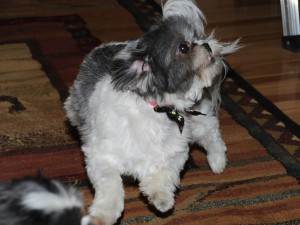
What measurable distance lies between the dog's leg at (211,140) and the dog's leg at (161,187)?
446 mm

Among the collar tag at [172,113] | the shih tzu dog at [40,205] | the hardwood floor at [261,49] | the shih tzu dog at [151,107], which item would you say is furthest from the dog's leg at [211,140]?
the shih tzu dog at [40,205]

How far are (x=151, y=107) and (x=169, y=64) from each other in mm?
194

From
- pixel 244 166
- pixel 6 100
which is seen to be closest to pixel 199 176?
pixel 244 166

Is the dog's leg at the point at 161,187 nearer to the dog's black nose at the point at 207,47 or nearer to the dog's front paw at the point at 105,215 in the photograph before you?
the dog's front paw at the point at 105,215

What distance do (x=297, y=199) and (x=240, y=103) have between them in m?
1.05

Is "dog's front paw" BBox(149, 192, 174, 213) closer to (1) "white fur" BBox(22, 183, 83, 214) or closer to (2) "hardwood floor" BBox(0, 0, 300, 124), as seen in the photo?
(1) "white fur" BBox(22, 183, 83, 214)

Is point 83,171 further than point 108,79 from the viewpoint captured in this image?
Yes

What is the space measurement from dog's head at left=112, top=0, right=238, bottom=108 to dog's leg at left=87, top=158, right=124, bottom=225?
0.34 metres

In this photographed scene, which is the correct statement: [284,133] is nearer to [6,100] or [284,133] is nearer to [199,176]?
[199,176]

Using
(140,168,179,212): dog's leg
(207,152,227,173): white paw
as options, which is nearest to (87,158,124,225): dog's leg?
(140,168,179,212): dog's leg

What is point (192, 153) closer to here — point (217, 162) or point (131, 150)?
point (217, 162)

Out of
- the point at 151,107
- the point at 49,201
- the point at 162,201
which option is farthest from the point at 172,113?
the point at 49,201

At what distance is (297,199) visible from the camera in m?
2.70

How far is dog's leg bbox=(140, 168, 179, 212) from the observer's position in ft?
7.80
